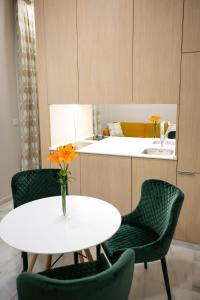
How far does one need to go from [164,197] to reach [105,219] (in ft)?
1.80

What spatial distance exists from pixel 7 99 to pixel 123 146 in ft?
5.93

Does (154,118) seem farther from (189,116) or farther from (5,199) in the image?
(5,199)

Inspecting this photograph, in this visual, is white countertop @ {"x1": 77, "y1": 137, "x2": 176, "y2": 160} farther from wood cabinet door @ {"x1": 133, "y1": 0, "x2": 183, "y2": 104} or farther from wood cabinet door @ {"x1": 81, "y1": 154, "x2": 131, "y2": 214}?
wood cabinet door @ {"x1": 133, "y1": 0, "x2": 183, "y2": 104}

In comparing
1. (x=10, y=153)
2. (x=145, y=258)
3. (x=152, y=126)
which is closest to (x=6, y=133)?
(x=10, y=153)

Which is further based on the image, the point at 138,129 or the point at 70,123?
the point at 70,123

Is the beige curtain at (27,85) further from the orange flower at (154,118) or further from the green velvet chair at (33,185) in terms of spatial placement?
the orange flower at (154,118)

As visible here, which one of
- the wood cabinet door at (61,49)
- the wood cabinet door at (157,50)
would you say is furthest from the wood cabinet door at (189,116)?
the wood cabinet door at (61,49)

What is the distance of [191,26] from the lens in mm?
2410

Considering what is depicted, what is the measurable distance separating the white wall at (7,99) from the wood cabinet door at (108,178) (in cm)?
140

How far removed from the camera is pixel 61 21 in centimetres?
296

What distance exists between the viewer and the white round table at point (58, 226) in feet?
4.87

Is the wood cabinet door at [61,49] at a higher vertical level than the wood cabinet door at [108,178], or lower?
higher

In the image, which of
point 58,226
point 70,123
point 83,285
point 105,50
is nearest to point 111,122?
point 70,123

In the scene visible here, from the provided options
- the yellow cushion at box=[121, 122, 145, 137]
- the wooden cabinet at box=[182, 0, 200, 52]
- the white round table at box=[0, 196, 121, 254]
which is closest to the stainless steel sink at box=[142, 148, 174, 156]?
the yellow cushion at box=[121, 122, 145, 137]
